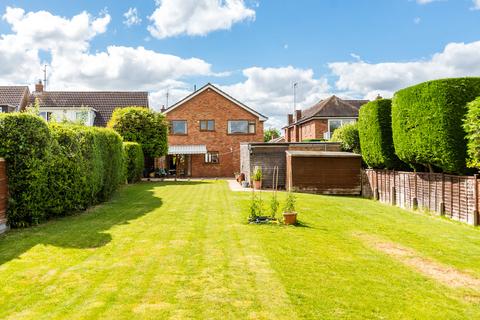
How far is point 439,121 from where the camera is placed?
56.9ft

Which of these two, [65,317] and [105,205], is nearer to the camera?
[65,317]

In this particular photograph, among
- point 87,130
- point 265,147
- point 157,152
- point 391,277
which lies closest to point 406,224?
point 391,277

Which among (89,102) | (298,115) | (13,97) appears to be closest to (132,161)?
(89,102)

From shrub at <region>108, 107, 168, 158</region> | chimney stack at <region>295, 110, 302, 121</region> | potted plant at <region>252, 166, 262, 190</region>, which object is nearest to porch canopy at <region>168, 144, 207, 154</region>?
shrub at <region>108, 107, 168, 158</region>

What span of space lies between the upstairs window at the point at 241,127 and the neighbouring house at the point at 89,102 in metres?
12.7

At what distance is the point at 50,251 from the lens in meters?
10.0

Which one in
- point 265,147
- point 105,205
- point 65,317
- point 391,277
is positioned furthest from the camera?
point 265,147

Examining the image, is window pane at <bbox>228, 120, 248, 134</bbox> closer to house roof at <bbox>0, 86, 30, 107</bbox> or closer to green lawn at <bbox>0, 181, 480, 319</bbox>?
house roof at <bbox>0, 86, 30, 107</bbox>

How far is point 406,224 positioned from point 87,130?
13.8 metres

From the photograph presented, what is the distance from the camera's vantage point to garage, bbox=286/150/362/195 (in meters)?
27.8

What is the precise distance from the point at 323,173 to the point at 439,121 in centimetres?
1115

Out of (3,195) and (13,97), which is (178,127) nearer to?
(13,97)

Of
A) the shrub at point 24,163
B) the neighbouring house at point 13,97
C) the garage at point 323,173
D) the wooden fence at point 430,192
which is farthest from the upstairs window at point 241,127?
the shrub at point 24,163

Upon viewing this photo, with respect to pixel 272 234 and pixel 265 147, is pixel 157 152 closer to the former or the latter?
pixel 265 147
